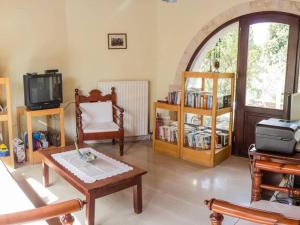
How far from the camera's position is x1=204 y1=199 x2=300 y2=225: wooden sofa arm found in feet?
4.67

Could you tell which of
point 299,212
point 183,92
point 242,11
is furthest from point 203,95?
point 299,212

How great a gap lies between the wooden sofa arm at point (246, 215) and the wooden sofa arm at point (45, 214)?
2.08 ft

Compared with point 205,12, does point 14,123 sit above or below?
below

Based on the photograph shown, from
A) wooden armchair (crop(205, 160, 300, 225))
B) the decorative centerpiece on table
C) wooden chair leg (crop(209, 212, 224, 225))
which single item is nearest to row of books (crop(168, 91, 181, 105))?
the decorative centerpiece on table

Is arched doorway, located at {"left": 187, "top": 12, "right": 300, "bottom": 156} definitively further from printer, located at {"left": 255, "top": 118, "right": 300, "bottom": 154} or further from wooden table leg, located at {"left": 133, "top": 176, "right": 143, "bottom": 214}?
wooden table leg, located at {"left": 133, "top": 176, "right": 143, "bottom": 214}

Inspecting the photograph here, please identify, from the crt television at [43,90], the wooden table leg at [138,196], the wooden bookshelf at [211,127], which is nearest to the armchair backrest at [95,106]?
the crt television at [43,90]

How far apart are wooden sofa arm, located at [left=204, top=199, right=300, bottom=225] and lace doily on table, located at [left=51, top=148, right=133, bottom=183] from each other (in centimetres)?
152

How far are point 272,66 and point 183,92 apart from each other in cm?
122

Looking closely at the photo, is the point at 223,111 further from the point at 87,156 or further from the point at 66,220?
the point at 66,220

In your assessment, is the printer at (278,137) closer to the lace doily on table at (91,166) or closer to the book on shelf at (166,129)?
the lace doily on table at (91,166)

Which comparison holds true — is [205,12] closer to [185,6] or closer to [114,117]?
[185,6]

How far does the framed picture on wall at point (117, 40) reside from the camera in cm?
524

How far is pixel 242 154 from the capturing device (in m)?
4.73

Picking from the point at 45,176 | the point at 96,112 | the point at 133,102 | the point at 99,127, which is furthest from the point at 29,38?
the point at 45,176
